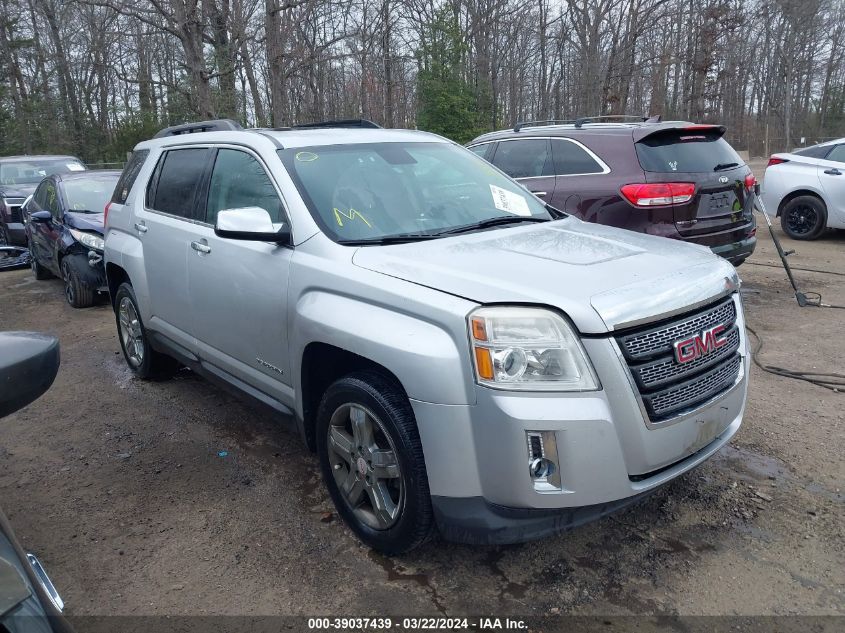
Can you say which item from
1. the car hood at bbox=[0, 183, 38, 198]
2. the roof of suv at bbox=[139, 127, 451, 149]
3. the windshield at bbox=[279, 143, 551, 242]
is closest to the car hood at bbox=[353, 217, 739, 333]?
A: the windshield at bbox=[279, 143, 551, 242]

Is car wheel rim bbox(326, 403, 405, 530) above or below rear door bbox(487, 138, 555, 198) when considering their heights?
below

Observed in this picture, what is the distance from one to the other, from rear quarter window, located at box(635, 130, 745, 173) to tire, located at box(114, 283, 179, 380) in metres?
4.50

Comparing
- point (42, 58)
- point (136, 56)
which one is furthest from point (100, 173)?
point (42, 58)

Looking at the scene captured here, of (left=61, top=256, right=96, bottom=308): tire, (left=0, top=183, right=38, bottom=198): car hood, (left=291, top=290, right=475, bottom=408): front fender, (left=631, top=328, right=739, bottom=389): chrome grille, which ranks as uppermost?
(left=0, top=183, right=38, bottom=198): car hood

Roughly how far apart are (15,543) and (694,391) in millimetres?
2340

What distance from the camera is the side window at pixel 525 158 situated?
22.8ft

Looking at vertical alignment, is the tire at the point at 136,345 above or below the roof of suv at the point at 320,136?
below

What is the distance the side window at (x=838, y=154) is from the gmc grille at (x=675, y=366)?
888 centimetres

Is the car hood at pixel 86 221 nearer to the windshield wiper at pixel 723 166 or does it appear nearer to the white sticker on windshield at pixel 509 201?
the white sticker on windshield at pixel 509 201

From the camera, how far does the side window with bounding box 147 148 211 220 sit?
4297 mm

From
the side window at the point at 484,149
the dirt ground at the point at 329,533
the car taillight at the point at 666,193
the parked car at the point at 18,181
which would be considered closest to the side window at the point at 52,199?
the parked car at the point at 18,181

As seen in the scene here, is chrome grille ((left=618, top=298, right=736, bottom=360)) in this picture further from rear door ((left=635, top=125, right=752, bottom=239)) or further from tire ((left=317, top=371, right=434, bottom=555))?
rear door ((left=635, top=125, right=752, bottom=239))

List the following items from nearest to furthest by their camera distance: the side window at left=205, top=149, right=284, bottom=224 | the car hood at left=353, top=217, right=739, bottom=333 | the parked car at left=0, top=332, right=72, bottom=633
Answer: the parked car at left=0, top=332, right=72, bottom=633, the car hood at left=353, top=217, right=739, bottom=333, the side window at left=205, top=149, right=284, bottom=224

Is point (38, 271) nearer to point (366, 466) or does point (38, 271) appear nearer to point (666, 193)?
point (666, 193)
